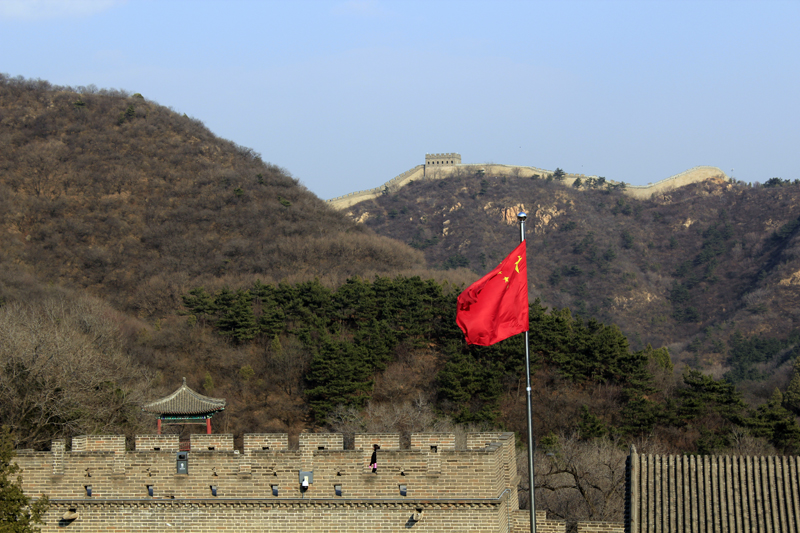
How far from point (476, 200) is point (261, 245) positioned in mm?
66219

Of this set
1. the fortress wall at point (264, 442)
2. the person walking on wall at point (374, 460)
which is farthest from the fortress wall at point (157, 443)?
the person walking on wall at point (374, 460)

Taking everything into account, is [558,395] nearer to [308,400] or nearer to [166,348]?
[308,400]

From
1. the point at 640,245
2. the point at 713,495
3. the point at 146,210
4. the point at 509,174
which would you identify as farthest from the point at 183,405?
the point at 509,174

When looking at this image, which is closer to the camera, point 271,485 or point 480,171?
point 271,485

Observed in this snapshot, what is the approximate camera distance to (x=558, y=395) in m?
45.6

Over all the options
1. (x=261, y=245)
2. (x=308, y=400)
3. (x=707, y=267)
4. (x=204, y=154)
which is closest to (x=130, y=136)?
(x=204, y=154)

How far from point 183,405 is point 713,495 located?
66.3 feet

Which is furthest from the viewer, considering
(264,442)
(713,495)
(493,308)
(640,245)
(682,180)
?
(682,180)

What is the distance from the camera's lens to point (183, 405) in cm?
3009

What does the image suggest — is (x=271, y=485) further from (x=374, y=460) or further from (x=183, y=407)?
(x=183, y=407)

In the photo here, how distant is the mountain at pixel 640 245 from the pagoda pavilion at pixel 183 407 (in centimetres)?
6973

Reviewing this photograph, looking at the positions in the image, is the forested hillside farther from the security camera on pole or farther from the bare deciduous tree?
the security camera on pole

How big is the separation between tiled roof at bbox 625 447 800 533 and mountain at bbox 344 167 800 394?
77706 mm

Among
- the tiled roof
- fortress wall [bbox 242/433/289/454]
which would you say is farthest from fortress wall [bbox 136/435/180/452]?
the tiled roof
